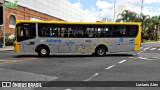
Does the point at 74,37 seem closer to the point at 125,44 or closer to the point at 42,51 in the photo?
the point at 42,51

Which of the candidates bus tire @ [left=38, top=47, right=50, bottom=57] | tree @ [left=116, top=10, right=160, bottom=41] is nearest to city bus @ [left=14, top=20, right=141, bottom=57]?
bus tire @ [left=38, top=47, right=50, bottom=57]

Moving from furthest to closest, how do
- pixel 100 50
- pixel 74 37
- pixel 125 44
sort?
pixel 125 44 → pixel 100 50 → pixel 74 37

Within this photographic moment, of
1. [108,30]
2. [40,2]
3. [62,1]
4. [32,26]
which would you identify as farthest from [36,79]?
[62,1]

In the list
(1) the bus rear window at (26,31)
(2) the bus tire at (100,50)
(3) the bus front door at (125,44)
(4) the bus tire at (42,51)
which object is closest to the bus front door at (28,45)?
(1) the bus rear window at (26,31)

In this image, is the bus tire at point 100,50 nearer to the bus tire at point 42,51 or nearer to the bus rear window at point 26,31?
the bus tire at point 42,51

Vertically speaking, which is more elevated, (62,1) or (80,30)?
(62,1)

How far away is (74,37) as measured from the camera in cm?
2362

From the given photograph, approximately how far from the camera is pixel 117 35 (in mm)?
24266

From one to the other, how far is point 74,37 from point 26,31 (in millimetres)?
3713

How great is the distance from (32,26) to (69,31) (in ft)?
9.38

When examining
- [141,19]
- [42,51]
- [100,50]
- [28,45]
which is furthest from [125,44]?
[141,19]

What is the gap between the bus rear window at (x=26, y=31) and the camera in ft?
75.0

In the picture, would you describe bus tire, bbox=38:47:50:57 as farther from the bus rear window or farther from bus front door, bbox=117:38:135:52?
bus front door, bbox=117:38:135:52

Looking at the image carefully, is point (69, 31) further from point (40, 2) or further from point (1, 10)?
point (40, 2)
